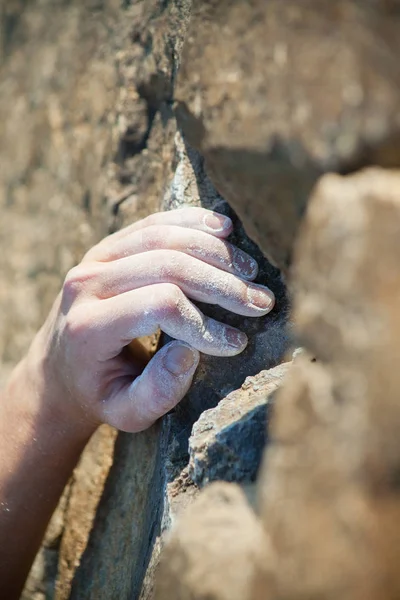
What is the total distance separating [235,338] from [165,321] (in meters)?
0.15

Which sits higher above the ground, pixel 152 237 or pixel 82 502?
pixel 152 237

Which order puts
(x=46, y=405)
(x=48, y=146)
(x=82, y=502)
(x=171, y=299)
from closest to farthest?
(x=171, y=299) → (x=46, y=405) → (x=82, y=502) → (x=48, y=146)

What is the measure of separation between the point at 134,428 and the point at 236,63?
84 centimetres

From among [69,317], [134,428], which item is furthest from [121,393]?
[69,317]

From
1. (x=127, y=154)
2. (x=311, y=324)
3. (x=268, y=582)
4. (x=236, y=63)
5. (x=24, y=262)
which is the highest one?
(x=236, y=63)

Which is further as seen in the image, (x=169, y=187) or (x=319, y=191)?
(x=169, y=187)

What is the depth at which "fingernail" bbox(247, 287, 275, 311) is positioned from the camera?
128 centimetres

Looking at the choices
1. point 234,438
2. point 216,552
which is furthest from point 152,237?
point 216,552

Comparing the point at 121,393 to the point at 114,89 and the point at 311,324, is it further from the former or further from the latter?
the point at 114,89

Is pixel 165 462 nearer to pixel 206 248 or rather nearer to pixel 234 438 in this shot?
pixel 234 438

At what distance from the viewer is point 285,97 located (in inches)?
34.8

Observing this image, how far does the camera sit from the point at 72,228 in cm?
221

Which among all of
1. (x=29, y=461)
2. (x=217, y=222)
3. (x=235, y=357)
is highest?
(x=217, y=222)

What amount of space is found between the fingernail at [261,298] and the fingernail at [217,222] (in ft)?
0.46
